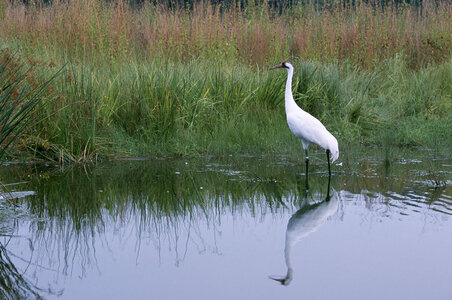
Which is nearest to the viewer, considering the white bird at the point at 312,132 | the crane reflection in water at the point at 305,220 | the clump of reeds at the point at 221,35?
the crane reflection in water at the point at 305,220

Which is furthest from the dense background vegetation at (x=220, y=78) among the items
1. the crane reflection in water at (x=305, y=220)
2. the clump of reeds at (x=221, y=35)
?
the crane reflection in water at (x=305, y=220)

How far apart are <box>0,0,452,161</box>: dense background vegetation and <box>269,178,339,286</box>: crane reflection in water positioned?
285 cm

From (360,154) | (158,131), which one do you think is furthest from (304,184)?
(158,131)

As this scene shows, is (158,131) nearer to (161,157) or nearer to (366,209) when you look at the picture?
(161,157)

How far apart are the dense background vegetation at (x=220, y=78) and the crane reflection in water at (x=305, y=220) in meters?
2.85

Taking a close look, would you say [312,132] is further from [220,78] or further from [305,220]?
[220,78]

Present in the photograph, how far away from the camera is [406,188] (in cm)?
629

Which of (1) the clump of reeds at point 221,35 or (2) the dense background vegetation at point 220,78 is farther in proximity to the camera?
(1) the clump of reeds at point 221,35

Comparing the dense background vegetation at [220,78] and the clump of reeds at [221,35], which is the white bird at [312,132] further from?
the clump of reeds at [221,35]

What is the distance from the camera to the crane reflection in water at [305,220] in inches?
168

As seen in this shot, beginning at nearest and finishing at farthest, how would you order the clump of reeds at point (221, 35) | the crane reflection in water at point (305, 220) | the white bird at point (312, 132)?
the crane reflection in water at point (305, 220) < the white bird at point (312, 132) < the clump of reeds at point (221, 35)

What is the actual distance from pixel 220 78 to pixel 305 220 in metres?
5.04

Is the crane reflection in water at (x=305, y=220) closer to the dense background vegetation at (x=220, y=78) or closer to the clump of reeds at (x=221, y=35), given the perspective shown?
the dense background vegetation at (x=220, y=78)

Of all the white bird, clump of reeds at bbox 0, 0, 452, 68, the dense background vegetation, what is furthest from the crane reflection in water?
clump of reeds at bbox 0, 0, 452, 68
